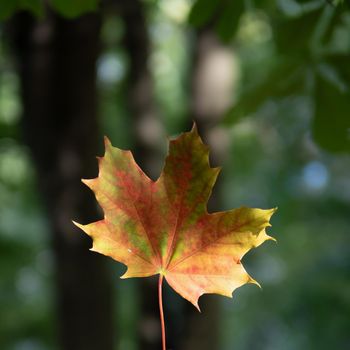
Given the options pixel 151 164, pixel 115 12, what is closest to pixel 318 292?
pixel 151 164

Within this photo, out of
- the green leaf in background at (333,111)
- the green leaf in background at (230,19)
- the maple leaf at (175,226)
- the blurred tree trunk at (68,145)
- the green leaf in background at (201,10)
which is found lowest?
the maple leaf at (175,226)

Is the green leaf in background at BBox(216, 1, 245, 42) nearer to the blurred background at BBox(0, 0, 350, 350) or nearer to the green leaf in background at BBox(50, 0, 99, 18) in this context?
the blurred background at BBox(0, 0, 350, 350)

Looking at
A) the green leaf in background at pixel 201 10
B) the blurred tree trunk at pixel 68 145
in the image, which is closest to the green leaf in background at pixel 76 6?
the green leaf in background at pixel 201 10

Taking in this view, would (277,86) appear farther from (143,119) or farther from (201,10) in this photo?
(143,119)

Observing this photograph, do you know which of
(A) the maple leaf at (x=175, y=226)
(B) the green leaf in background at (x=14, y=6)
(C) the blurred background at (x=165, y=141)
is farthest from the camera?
(C) the blurred background at (x=165, y=141)

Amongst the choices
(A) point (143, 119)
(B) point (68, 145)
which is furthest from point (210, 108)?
(B) point (68, 145)

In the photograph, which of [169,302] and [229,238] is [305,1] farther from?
[169,302]

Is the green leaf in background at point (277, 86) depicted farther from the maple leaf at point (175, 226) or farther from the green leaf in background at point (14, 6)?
the maple leaf at point (175, 226)
